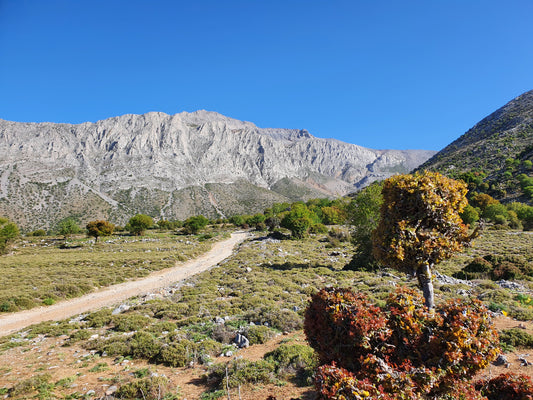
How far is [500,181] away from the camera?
6756 cm

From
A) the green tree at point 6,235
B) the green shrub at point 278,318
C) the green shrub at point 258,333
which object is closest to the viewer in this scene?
the green shrub at point 258,333

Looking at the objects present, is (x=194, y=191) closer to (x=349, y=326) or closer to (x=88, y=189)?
(x=88, y=189)

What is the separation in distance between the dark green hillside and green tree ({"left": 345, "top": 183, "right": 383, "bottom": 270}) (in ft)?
174

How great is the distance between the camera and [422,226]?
291 inches

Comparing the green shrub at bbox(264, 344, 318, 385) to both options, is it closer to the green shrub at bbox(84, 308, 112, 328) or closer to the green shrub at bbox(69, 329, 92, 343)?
the green shrub at bbox(69, 329, 92, 343)

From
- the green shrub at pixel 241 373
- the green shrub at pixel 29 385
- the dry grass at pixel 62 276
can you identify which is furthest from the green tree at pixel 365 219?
the dry grass at pixel 62 276

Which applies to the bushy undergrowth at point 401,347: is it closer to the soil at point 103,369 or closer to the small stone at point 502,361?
the soil at point 103,369

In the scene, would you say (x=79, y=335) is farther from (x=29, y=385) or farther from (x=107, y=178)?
(x=107, y=178)

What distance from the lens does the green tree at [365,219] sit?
20.3m

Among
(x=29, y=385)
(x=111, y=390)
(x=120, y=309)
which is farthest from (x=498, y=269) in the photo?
(x=29, y=385)

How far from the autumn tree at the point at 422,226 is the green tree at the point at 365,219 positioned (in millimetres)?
12859

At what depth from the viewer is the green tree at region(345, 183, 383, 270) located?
2030 centimetres

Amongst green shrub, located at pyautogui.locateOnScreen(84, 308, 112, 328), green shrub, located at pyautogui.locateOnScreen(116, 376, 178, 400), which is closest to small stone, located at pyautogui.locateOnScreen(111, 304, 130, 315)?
green shrub, located at pyautogui.locateOnScreen(84, 308, 112, 328)

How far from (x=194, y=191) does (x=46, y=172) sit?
243 feet
